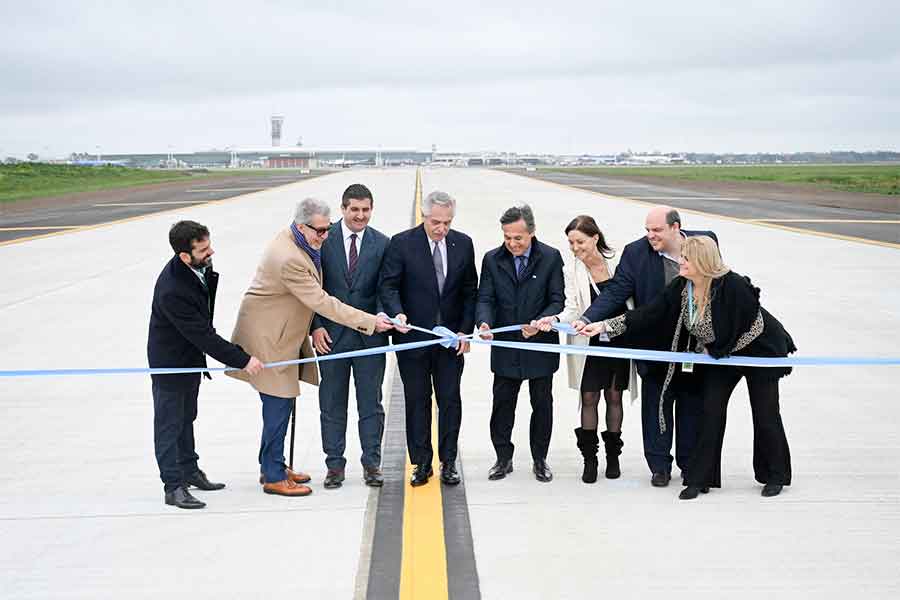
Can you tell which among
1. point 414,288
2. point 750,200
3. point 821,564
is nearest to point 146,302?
point 414,288

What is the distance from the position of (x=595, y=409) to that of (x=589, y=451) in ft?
0.88

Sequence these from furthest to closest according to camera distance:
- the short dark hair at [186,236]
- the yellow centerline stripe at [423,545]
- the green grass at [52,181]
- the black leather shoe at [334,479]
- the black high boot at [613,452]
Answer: the green grass at [52,181]
the black high boot at [613,452]
the black leather shoe at [334,479]
the short dark hair at [186,236]
the yellow centerline stripe at [423,545]

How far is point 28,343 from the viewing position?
39.0 feet

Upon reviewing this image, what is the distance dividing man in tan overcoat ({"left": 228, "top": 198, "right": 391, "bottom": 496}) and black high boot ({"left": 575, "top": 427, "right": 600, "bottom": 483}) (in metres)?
1.41

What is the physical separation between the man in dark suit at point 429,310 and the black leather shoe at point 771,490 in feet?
6.13

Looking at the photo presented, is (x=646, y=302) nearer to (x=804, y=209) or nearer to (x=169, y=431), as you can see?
(x=169, y=431)

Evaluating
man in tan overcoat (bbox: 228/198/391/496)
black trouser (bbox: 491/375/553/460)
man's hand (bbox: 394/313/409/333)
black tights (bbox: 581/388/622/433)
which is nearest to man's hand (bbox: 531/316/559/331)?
black trouser (bbox: 491/375/553/460)

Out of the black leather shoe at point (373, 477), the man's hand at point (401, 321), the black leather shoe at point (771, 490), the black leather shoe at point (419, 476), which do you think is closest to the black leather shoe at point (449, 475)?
the black leather shoe at point (419, 476)

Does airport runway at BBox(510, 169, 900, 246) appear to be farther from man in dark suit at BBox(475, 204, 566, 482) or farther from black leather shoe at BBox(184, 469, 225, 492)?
black leather shoe at BBox(184, 469, 225, 492)

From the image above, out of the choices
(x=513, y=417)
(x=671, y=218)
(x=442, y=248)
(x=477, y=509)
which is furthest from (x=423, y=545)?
(x=671, y=218)

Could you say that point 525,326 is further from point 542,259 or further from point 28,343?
point 28,343

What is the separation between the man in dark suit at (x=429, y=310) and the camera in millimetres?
6367

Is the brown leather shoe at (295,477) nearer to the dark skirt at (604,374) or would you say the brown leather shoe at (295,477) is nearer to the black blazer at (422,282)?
the black blazer at (422,282)

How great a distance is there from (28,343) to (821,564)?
376 inches
